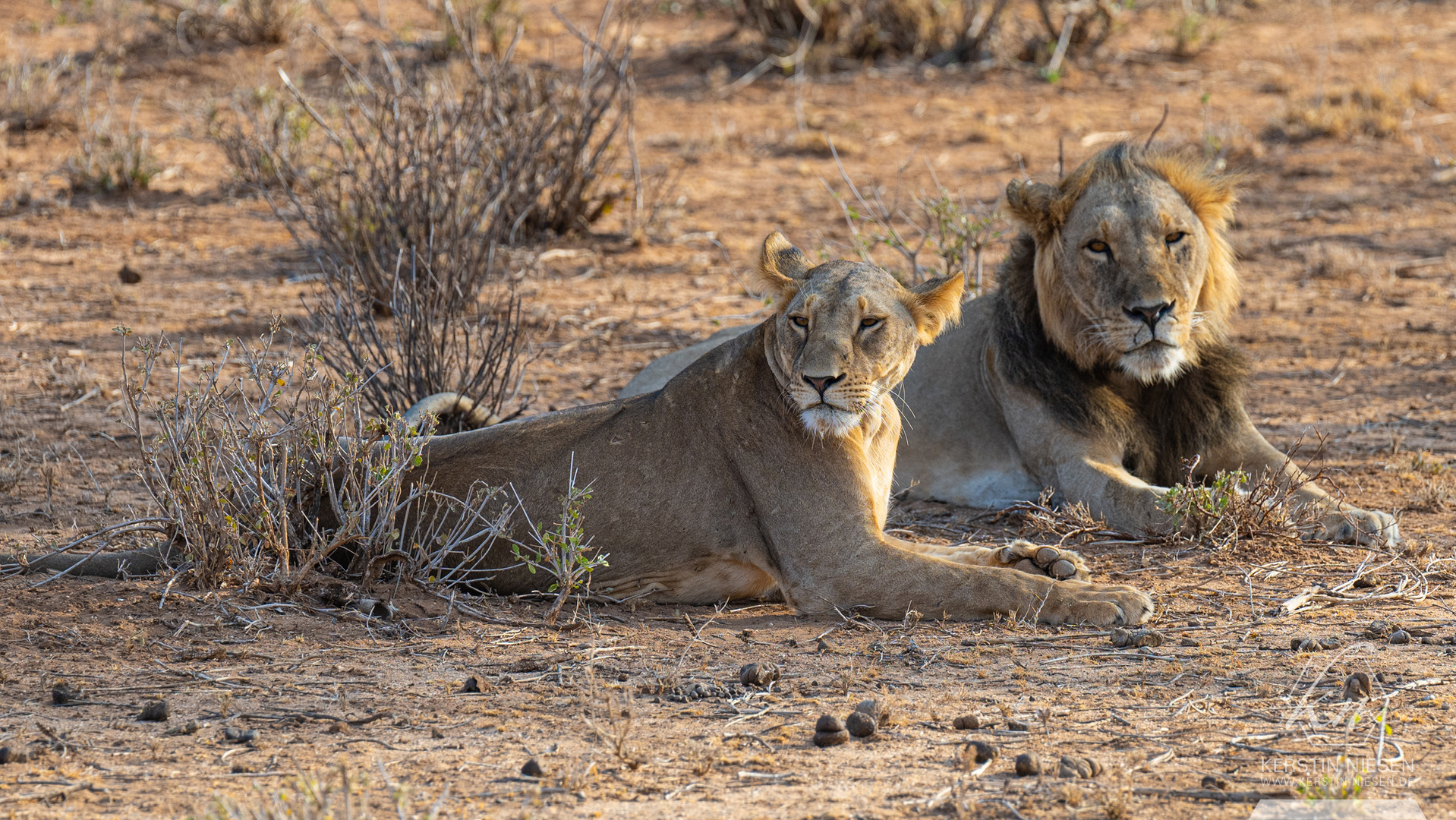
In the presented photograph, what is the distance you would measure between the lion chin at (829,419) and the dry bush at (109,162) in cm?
816

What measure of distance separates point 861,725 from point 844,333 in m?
1.25

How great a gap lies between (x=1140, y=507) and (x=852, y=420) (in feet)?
5.51

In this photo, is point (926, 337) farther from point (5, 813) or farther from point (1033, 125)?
point (1033, 125)

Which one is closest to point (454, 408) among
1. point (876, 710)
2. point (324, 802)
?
point (876, 710)

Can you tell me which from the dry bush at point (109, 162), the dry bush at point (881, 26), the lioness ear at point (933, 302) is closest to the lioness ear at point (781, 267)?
the lioness ear at point (933, 302)

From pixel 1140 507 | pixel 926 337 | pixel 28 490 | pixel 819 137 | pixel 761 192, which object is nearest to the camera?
pixel 926 337

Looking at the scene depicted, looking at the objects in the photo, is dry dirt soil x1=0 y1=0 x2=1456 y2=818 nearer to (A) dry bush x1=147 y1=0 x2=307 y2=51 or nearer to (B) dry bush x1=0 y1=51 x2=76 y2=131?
(B) dry bush x1=0 y1=51 x2=76 y2=131

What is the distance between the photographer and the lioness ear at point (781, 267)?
15.6 ft

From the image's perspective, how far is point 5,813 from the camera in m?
3.26

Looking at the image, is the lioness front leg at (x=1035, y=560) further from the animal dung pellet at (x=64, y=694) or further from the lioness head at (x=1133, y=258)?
the animal dung pellet at (x=64, y=694)

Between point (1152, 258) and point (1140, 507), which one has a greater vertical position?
point (1152, 258)

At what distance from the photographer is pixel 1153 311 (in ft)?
18.5

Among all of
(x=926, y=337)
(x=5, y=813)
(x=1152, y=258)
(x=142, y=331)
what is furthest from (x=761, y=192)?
(x=5, y=813)

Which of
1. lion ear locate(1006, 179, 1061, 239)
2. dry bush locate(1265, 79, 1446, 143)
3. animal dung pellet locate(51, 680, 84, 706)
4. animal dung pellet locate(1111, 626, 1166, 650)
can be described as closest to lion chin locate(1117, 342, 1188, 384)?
lion ear locate(1006, 179, 1061, 239)
